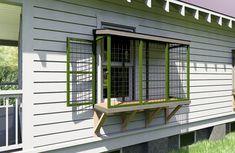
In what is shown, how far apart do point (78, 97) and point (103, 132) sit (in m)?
0.80

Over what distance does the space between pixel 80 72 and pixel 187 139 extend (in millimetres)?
3885

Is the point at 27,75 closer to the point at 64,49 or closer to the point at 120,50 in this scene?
the point at 64,49

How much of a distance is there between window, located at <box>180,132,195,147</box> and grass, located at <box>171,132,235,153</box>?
0.51 ft

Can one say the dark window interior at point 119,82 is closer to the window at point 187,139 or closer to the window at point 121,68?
the window at point 121,68

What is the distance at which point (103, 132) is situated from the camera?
3.80 meters

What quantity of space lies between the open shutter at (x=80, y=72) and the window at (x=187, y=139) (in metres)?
3.20

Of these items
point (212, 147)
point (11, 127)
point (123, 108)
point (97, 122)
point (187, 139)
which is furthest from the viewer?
point (187, 139)

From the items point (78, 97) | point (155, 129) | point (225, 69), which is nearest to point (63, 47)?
point (78, 97)

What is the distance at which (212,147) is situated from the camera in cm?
544

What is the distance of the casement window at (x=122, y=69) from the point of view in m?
3.41

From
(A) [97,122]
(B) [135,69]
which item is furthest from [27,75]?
(B) [135,69]

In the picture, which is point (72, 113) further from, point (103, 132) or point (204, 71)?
point (204, 71)

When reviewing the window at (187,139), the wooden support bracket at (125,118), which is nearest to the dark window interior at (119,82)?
the wooden support bracket at (125,118)

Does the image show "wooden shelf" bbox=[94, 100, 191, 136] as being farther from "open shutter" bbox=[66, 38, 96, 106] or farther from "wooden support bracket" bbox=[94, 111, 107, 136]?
"open shutter" bbox=[66, 38, 96, 106]
